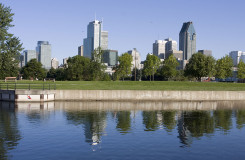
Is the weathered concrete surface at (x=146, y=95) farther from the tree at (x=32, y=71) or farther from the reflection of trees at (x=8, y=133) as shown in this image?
the tree at (x=32, y=71)

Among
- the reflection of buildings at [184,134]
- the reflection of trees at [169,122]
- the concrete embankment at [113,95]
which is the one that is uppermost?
the concrete embankment at [113,95]

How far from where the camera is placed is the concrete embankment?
41438 mm

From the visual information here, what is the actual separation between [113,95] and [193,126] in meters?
22.4

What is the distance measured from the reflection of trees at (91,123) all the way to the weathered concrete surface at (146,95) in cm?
1444

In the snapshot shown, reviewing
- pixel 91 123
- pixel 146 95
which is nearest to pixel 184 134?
pixel 91 123

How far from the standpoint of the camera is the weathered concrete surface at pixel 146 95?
43625 mm

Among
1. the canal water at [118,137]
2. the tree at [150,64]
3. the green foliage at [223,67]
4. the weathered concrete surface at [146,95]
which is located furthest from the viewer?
the tree at [150,64]

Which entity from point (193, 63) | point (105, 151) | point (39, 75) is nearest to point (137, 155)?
point (105, 151)

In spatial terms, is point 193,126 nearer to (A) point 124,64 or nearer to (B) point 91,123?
(B) point 91,123

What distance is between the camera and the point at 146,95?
1806 inches

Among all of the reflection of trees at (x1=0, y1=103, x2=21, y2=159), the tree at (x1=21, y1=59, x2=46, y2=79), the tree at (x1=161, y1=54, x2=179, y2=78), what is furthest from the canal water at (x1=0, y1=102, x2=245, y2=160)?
the tree at (x1=21, y1=59, x2=46, y2=79)

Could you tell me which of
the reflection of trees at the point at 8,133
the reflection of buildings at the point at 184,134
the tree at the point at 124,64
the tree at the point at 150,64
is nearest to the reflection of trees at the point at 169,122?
the reflection of buildings at the point at 184,134

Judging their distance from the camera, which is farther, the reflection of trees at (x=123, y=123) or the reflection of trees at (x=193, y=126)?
the reflection of trees at (x=123, y=123)

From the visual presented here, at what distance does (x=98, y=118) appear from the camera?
27266mm
